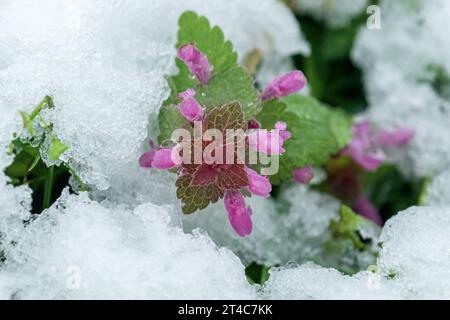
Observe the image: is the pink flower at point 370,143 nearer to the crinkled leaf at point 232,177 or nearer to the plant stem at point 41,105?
the crinkled leaf at point 232,177

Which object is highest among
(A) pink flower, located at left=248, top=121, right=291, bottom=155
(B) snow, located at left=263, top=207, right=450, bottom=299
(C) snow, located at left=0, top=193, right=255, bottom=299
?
(A) pink flower, located at left=248, top=121, right=291, bottom=155

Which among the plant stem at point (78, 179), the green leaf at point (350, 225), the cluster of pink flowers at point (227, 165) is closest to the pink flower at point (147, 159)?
the cluster of pink flowers at point (227, 165)

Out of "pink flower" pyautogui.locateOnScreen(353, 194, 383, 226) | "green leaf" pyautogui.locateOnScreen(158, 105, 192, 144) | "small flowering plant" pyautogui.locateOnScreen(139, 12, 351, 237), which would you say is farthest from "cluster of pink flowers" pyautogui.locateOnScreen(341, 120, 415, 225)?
"green leaf" pyautogui.locateOnScreen(158, 105, 192, 144)

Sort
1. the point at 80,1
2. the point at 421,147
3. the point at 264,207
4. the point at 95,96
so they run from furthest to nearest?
the point at 421,147
the point at 264,207
the point at 80,1
the point at 95,96

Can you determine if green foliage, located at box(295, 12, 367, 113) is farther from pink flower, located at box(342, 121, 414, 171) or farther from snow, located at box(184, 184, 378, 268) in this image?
snow, located at box(184, 184, 378, 268)
